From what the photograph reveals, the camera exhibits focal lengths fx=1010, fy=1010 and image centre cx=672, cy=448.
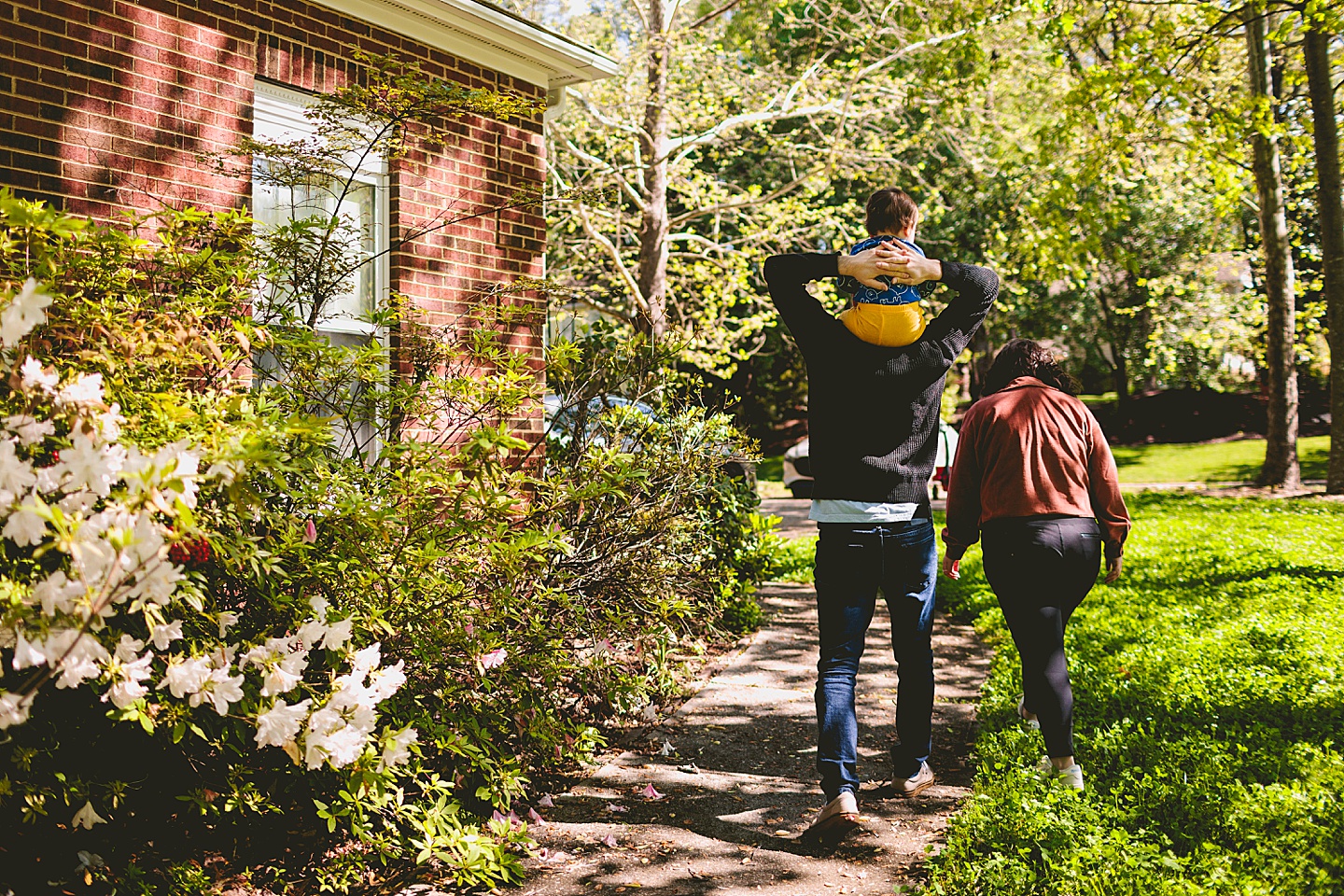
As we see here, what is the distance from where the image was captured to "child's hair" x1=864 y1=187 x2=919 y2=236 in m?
3.79

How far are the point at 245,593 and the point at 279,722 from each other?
0.80m

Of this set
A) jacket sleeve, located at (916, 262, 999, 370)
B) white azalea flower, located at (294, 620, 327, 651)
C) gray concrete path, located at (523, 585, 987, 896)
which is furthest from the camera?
jacket sleeve, located at (916, 262, 999, 370)

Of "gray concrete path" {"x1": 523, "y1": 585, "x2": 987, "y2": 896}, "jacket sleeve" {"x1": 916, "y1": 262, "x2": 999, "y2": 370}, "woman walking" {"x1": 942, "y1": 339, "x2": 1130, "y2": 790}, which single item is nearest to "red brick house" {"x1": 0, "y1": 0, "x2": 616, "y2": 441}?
"gray concrete path" {"x1": 523, "y1": 585, "x2": 987, "y2": 896}

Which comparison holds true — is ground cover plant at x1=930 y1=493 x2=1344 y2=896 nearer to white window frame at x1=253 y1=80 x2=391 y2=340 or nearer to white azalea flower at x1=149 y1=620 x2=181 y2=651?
white azalea flower at x1=149 y1=620 x2=181 y2=651

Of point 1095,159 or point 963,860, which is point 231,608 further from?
point 1095,159

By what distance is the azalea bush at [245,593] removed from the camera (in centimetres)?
222

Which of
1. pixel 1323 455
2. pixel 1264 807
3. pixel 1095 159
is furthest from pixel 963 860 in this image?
pixel 1323 455

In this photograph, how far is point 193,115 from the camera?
5.02 metres

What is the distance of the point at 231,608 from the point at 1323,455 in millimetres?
23747

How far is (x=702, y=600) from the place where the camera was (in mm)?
6836

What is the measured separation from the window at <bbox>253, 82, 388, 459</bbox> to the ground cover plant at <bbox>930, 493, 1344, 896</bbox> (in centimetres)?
325

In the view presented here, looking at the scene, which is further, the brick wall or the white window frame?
the white window frame

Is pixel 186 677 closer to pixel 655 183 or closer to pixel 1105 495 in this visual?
pixel 1105 495

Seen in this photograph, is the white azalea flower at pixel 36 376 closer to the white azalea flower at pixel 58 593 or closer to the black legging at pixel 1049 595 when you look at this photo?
the white azalea flower at pixel 58 593
